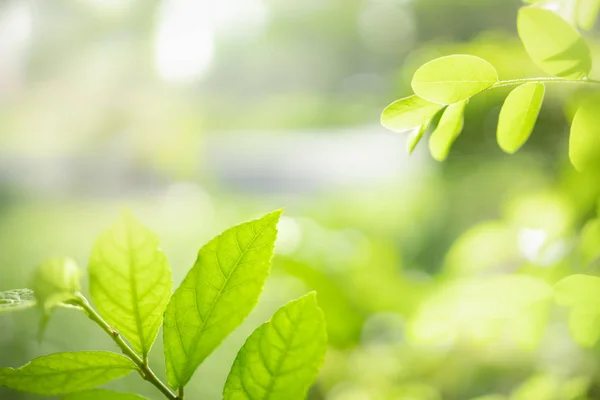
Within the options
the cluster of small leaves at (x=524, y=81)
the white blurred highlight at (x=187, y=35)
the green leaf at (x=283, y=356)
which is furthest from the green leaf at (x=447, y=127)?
the white blurred highlight at (x=187, y=35)

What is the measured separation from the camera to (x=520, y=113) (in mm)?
262

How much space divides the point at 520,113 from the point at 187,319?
17 cm

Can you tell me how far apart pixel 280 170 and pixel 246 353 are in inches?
114

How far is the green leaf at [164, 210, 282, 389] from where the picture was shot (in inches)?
7.5

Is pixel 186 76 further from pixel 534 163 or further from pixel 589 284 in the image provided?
pixel 589 284

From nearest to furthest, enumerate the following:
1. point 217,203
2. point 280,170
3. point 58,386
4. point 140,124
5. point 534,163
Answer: point 58,386 < point 534,163 < point 217,203 < point 140,124 < point 280,170

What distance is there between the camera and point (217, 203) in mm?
1385

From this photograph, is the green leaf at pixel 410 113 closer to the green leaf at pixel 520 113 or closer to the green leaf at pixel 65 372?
the green leaf at pixel 520 113

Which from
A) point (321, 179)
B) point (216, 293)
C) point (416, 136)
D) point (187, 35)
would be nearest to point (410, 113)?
point (416, 136)

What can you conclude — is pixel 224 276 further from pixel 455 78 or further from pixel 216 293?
pixel 455 78

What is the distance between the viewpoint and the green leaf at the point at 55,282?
0.53ft

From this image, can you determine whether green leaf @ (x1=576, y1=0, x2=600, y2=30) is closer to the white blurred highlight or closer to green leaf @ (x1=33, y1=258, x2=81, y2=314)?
green leaf @ (x1=33, y1=258, x2=81, y2=314)

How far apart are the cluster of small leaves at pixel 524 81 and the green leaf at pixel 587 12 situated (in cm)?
4

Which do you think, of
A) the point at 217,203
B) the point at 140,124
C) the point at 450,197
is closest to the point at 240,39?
the point at 140,124
